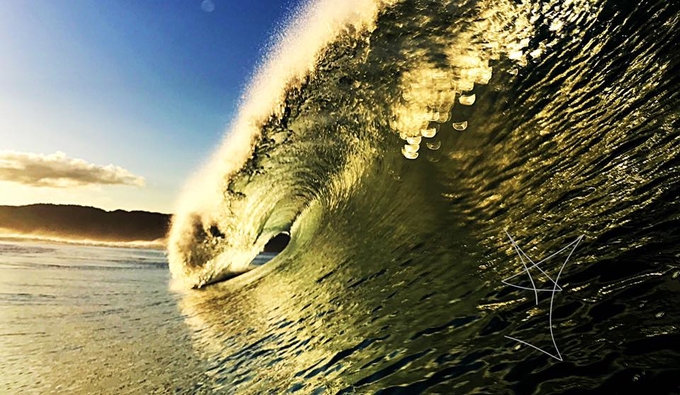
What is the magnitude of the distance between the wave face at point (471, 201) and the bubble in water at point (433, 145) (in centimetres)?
3

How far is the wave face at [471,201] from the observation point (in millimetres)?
2381

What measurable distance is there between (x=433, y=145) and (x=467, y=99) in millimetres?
699

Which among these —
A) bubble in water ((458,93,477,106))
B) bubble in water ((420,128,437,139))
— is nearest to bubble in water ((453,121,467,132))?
bubble in water ((458,93,477,106))

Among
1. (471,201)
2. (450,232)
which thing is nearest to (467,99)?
(471,201)

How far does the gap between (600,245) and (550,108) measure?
6.75 feet

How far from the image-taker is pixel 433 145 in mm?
5707

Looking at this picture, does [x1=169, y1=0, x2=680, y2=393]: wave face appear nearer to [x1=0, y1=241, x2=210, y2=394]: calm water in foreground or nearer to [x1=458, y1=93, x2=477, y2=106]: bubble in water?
[x1=458, y1=93, x2=477, y2=106]: bubble in water

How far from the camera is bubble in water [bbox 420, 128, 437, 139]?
571 cm

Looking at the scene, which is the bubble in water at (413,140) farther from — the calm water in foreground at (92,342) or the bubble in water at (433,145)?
the calm water in foreground at (92,342)

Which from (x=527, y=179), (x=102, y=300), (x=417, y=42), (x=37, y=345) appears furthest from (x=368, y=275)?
(x=102, y=300)

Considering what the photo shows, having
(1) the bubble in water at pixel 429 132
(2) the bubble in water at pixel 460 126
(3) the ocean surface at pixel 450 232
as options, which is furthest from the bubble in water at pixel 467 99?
(1) the bubble in water at pixel 429 132

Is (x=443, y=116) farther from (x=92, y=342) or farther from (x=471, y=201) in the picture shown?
(x=92, y=342)

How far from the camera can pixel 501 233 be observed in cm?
375

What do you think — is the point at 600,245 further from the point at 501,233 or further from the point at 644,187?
the point at 501,233
